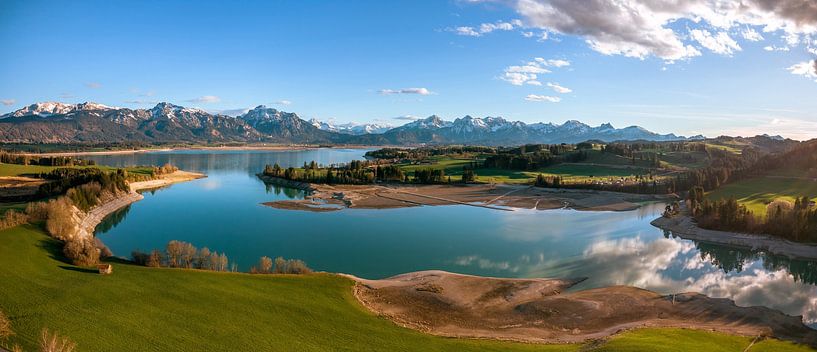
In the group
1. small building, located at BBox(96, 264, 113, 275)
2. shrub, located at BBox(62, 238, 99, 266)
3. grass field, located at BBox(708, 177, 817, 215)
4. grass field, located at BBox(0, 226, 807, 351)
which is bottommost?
grass field, located at BBox(0, 226, 807, 351)

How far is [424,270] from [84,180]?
69965 millimetres

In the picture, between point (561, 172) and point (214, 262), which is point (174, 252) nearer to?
point (214, 262)

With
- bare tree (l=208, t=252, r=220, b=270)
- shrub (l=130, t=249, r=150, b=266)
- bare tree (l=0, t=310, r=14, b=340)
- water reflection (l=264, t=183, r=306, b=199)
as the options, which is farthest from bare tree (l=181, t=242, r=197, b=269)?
water reflection (l=264, t=183, r=306, b=199)

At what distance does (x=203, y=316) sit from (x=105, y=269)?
1089 cm

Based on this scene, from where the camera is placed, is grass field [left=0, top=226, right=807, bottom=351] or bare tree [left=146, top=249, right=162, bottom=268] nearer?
grass field [left=0, top=226, right=807, bottom=351]

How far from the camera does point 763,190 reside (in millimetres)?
87562

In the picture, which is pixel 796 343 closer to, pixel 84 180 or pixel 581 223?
pixel 581 223

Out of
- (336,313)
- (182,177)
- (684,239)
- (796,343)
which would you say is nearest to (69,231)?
(336,313)

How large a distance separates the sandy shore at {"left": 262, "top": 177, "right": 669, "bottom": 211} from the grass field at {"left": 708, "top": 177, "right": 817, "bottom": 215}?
41.8 feet

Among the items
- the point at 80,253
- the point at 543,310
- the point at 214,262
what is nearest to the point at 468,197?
the point at 543,310

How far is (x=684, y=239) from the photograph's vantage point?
62500 mm

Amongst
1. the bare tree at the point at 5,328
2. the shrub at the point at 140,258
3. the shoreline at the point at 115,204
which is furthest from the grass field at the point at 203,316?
the shoreline at the point at 115,204

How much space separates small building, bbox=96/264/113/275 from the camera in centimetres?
3225

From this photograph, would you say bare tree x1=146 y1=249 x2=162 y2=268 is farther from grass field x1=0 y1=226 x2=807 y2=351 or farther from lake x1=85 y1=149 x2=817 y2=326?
lake x1=85 y1=149 x2=817 y2=326
